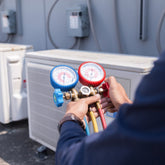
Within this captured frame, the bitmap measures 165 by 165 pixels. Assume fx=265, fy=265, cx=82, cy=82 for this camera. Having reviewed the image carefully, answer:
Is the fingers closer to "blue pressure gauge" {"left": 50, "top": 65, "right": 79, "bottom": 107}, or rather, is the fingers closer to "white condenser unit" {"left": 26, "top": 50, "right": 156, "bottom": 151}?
"blue pressure gauge" {"left": 50, "top": 65, "right": 79, "bottom": 107}

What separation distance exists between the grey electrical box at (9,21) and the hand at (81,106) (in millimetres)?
3022

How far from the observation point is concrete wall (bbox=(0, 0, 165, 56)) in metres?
2.23

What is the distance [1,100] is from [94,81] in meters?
1.79

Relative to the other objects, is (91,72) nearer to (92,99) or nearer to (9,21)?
(92,99)

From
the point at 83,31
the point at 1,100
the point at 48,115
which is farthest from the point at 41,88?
the point at 83,31

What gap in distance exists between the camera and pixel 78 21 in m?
2.63

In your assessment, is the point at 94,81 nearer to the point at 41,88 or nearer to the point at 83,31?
the point at 41,88

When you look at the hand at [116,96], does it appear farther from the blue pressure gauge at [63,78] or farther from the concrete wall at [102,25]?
the concrete wall at [102,25]

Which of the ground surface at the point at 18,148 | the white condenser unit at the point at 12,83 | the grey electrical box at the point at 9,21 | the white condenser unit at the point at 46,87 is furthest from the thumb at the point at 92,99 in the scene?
the grey electrical box at the point at 9,21

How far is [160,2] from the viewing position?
212 cm

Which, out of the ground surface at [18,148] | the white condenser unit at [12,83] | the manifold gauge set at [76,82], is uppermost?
the manifold gauge set at [76,82]

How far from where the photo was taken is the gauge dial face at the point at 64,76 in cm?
94

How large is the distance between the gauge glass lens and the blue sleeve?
1.44 ft

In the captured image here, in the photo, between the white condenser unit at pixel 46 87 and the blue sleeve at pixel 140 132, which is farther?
the white condenser unit at pixel 46 87
